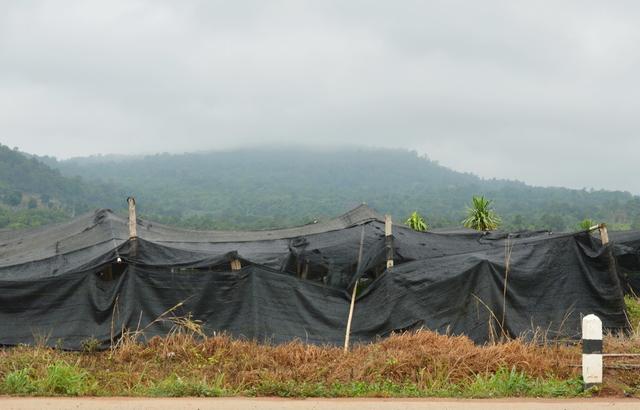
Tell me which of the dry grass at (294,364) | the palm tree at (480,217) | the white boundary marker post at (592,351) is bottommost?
the dry grass at (294,364)

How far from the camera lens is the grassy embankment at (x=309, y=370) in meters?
8.48

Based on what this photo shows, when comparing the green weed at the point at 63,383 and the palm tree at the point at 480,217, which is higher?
the palm tree at the point at 480,217

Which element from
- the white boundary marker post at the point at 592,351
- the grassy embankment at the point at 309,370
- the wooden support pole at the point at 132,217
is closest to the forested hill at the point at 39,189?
the wooden support pole at the point at 132,217

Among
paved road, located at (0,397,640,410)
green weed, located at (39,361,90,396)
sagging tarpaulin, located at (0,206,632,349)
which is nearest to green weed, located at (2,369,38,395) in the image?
green weed, located at (39,361,90,396)

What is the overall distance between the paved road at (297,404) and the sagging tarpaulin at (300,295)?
4.01 m

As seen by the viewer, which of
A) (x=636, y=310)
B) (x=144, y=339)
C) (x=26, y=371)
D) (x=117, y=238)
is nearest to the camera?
(x=26, y=371)

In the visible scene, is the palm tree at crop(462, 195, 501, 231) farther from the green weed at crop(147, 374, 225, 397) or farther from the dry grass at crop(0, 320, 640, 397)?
the green weed at crop(147, 374, 225, 397)

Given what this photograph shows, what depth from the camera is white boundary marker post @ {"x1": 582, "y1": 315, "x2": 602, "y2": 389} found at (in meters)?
8.38

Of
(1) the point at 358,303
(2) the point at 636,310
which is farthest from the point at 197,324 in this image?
(2) the point at 636,310

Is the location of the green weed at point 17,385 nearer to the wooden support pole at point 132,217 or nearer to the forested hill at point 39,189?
the wooden support pole at point 132,217

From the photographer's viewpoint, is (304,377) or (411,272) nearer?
(304,377)

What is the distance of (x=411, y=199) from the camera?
453 feet

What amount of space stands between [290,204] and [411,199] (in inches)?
1005

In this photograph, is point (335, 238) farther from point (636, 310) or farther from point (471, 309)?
point (636, 310)
